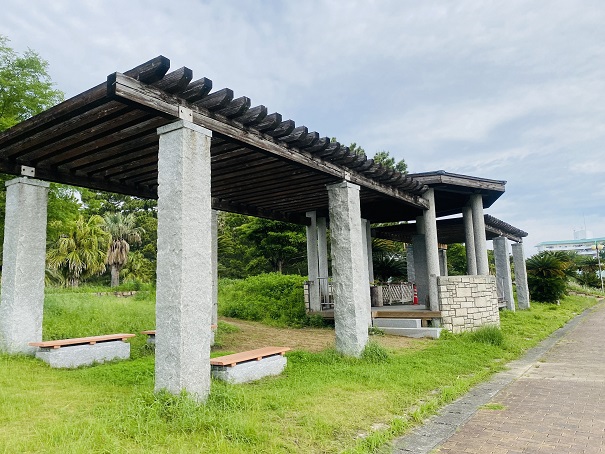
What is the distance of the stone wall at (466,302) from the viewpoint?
9750mm

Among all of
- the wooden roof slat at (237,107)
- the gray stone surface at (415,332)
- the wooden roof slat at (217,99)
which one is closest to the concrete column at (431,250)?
the gray stone surface at (415,332)

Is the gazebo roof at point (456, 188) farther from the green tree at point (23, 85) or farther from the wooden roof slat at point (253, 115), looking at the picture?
the green tree at point (23, 85)

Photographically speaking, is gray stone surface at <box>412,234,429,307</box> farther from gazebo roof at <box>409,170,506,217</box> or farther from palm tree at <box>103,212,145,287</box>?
palm tree at <box>103,212,145,287</box>

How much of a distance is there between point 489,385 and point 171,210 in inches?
197

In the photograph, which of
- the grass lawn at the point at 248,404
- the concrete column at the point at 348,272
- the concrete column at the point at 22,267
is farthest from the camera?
the concrete column at the point at 348,272

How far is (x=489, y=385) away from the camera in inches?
232

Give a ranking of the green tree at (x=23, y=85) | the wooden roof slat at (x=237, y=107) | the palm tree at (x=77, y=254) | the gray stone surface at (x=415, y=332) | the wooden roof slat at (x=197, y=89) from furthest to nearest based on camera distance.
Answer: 1. the palm tree at (x=77, y=254)
2. the gray stone surface at (x=415, y=332)
3. the green tree at (x=23, y=85)
4. the wooden roof slat at (x=237, y=107)
5. the wooden roof slat at (x=197, y=89)

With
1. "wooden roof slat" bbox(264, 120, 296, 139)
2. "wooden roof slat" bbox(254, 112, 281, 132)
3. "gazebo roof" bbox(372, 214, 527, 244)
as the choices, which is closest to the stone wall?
"gazebo roof" bbox(372, 214, 527, 244)

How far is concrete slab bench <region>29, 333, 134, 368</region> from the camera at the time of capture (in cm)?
614

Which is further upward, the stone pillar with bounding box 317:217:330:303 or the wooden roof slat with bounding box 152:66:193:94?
the wooden roof slat with bounding box 152:66:193:94

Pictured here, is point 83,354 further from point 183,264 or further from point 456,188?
point 456,188

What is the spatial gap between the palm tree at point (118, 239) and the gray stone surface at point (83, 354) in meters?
19.9

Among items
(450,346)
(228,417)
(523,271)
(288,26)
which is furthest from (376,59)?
(523,271)

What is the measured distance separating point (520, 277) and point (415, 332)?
10536 millimetres
